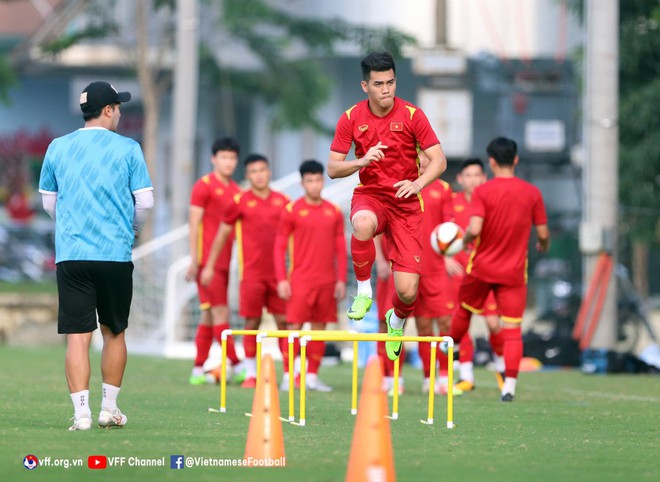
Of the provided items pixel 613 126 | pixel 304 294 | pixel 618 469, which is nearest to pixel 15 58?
pixel 613 126

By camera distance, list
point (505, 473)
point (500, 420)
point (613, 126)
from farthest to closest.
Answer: point (613, 126) → point (500, 420) → point (505, 473)

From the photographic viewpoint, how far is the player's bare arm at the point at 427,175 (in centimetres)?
1038

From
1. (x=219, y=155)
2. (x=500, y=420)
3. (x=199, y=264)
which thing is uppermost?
(x=219, y=155)

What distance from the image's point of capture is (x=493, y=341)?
14.6m

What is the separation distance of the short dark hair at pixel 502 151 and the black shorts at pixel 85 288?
4763 mm

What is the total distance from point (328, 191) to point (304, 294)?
431 inches

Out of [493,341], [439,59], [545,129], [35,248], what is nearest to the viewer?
[493,341]

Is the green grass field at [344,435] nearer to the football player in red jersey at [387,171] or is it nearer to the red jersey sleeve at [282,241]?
the football player in red jersey at [387,171]

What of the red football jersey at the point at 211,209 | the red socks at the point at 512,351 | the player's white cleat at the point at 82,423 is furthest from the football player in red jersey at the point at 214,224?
the player's white cleat at the point at 82,423

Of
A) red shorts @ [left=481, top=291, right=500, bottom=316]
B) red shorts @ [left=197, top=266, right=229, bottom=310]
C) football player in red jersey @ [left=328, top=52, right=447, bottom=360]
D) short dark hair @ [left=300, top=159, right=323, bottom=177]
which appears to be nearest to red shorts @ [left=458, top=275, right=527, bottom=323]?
red shorts @ [left=481, top=291, right=500, bottom=316]

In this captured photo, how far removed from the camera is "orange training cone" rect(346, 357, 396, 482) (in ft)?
22.9

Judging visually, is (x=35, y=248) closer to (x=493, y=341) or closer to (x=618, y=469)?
(x=493, y=341)

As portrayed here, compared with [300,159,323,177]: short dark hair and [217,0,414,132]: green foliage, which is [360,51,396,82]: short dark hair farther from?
[217,0,414,132]: green foliage

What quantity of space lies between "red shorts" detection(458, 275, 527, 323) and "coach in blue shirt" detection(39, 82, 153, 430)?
15.0 ft
